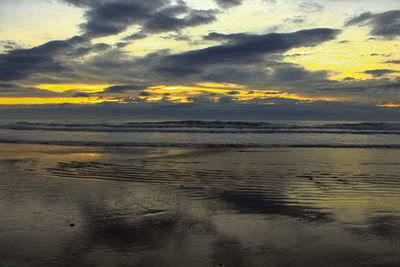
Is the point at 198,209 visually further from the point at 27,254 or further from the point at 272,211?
the point at 27,254

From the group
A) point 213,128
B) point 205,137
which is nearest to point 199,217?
point 205,137

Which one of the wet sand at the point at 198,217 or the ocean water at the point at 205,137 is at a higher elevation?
the ocean water at the point at 205,137

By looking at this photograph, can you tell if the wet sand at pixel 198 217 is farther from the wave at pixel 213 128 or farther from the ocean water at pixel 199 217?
the wave at pixel 213 128

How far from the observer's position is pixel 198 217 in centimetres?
639

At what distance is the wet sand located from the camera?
471cm

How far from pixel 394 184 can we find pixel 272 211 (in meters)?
4.57

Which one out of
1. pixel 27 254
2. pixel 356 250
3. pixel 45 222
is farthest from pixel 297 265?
pixel 45 222

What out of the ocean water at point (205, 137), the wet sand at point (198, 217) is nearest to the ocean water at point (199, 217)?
the wet sand at point (198, 217)

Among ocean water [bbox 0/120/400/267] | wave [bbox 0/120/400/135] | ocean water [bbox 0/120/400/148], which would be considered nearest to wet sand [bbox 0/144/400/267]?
ocean water [bbox 0/120/400/267]

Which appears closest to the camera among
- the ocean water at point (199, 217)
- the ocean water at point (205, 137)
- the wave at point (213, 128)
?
the ocean water at point (199, 217)

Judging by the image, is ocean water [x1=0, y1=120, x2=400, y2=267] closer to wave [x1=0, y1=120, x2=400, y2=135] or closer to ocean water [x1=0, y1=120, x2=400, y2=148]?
ocean water [x1=0, y1=120, x2=400, y2=148]

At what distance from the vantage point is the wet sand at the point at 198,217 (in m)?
4.71

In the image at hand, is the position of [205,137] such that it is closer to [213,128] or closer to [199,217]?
[213,128]

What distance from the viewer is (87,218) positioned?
6.26 meters
